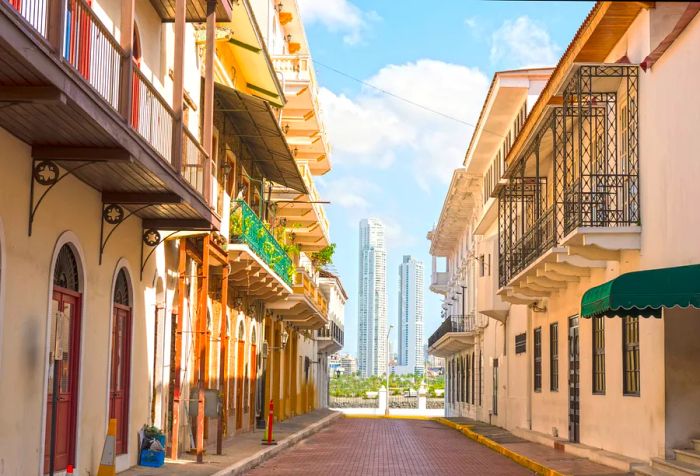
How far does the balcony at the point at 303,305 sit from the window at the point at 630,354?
15845 millimetres

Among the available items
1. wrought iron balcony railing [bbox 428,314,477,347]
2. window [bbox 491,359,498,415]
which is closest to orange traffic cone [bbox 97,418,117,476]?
window [bbox 491,359,498,415]

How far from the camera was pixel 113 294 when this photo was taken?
50.4 ft

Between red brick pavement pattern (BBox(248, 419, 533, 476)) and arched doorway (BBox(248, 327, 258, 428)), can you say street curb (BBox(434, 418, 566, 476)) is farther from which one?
arched doorway (BBox(248, 327, 258, 428))

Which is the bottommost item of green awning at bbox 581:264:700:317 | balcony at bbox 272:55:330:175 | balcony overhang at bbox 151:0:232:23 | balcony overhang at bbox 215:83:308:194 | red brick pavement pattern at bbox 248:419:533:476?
red brick pavement pattern at bbox 248:419:533:476

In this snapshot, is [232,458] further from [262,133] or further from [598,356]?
[262,133]

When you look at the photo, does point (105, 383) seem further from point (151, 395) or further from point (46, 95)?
point (46, 95)

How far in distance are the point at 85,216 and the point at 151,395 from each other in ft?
16.4

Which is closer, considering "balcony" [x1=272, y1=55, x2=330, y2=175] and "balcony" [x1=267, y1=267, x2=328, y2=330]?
"balcony" [x1=272, y1=55, x2=330, y2=175]

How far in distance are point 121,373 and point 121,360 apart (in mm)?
199

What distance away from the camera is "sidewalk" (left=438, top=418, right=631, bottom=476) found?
17.7 m

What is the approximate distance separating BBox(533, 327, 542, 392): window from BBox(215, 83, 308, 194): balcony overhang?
24.3 ft

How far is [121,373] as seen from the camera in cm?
1634

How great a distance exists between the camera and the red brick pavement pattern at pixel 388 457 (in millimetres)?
19234

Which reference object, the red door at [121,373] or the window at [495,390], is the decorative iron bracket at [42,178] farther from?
the window at [495,390]
